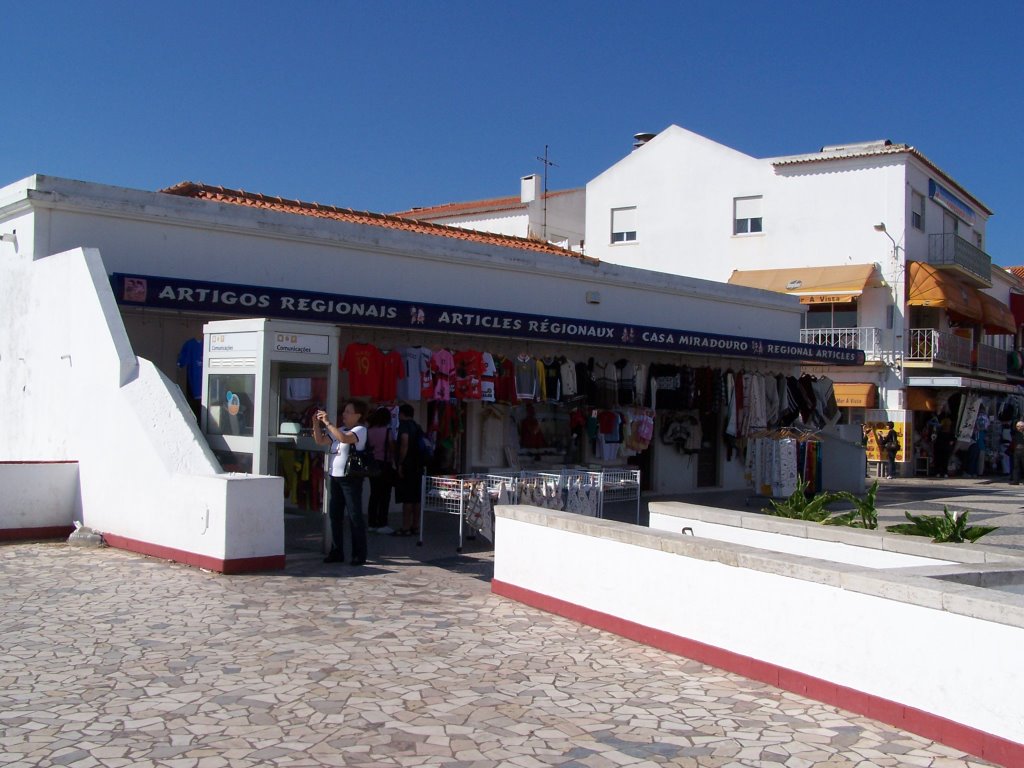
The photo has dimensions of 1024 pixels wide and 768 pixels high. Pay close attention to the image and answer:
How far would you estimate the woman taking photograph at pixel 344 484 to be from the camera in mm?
10562

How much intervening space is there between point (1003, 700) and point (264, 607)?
5.68 metres

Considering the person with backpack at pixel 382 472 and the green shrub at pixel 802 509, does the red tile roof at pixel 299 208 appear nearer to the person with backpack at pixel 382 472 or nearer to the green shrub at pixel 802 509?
the person with backpack at pixel 382 472

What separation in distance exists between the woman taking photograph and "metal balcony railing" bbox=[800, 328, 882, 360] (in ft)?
76.4

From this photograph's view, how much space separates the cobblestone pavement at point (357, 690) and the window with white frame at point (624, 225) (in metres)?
28.6

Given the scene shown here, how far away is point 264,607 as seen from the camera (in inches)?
338

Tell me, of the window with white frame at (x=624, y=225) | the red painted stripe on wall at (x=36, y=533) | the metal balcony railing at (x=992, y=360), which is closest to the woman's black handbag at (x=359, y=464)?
the red painted stripe on wall at (x=36, y=533)

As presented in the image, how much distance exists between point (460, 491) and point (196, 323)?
4479 mm

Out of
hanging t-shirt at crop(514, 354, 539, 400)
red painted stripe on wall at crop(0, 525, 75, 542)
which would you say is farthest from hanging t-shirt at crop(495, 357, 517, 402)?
red painted stripe on wall at crop(0, 525, 75, 542)

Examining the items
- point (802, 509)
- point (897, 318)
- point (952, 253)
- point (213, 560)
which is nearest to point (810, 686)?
point (802, 509)

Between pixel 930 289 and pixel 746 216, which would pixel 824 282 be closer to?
pixel 930 289

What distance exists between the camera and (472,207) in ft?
136

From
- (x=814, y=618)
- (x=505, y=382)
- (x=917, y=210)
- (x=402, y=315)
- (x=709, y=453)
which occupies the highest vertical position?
(x=917, y=210)

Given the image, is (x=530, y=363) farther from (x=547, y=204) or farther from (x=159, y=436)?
(x=547, y=204)

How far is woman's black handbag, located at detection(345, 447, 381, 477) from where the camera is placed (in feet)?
34.7
